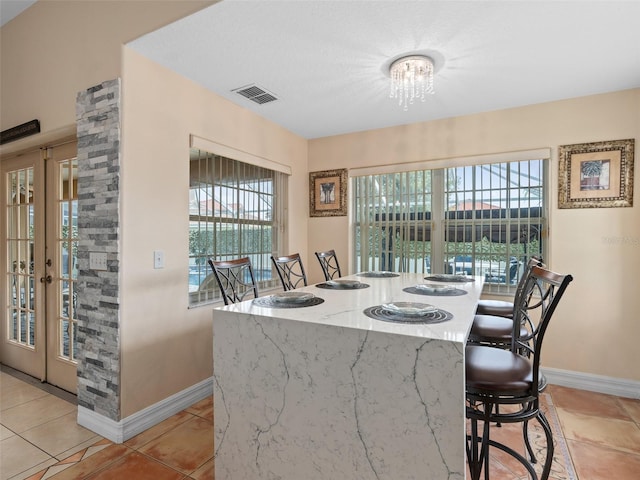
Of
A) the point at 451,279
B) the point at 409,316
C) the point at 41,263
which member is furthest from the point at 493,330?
the point at 41,263

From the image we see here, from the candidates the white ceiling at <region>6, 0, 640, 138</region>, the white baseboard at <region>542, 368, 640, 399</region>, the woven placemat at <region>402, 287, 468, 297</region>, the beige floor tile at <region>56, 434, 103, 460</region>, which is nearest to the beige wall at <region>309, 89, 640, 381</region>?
the white baseboard at <region>542, 368, 640, 399</region>

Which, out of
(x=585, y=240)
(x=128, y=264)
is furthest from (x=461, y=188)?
(x=128, y=264)

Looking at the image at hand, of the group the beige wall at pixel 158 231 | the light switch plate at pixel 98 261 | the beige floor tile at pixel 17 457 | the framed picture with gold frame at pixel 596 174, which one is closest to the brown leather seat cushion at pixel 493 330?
the framed picture with gold frame at pixel 596 174

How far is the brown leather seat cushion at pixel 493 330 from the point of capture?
6.61 ft

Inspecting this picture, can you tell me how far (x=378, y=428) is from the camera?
1253mm

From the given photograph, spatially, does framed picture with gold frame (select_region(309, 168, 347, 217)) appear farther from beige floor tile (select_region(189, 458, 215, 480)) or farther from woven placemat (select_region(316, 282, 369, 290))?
beige floor tile (select_region(189, 458, 215, 480))

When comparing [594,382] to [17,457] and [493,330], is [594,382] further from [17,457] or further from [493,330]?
[17,457]

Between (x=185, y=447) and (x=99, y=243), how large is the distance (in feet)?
4.59

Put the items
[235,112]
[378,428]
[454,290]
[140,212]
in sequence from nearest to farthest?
→ [378,428] → [454,290] → [140,212] → [235,112]

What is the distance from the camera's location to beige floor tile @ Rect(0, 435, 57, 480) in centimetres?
183

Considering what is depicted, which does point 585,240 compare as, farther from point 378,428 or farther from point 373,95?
point 378,428

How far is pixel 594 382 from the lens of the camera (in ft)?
9.27

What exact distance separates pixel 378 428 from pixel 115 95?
7.80ft

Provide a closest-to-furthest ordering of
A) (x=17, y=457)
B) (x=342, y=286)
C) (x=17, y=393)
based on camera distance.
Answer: (x=17, y=457) → (x=342, y=286) → (x=17, y=393)
